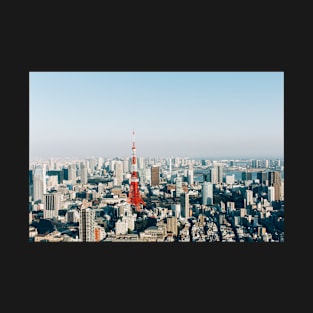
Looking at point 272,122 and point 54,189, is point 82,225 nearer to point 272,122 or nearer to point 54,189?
point 54,189

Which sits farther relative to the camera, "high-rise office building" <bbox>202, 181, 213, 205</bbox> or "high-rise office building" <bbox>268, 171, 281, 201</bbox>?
"high-rise office building" <bbox>202, 181, 213, 205</bbox>

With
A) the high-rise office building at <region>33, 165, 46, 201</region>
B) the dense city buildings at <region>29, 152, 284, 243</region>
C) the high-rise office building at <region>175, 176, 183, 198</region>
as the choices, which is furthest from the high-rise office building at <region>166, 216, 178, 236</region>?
the high-rise office building at <region>33, 165, 46, 201</region>

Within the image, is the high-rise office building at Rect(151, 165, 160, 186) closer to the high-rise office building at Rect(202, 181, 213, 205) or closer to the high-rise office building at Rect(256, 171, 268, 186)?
the high-rise office building at Rect(202, 181, 213, 205)

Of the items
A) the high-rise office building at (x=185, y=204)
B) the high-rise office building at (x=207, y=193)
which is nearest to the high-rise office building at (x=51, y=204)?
the high-rise office building at (x=185, y=204)

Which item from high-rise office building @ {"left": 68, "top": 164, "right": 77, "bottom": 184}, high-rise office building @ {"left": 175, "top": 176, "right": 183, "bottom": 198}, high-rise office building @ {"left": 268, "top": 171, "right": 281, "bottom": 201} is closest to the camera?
high-rise office building @ {"left": 268, "top": 171, "right": 281, "bottom": 201}

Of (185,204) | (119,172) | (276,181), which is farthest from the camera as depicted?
(119,172)

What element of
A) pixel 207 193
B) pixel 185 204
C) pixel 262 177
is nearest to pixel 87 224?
pixel 185 204

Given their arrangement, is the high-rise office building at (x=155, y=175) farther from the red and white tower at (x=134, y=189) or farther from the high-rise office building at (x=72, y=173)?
the high-rise office building at (x=72, y=173)

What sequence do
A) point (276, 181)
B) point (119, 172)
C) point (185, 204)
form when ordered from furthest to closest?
point (119, 172) < point (185, 204) < point (276, 181)

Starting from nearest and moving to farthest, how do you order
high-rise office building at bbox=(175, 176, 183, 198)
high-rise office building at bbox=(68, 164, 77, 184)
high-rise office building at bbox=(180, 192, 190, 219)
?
high-rise office building at bbox=(180, 192, 190, 219) < high-rise office building at bbox=(175, 176, 183, 198) < high-rise office building at bbox=(68, 164, 77, 184)

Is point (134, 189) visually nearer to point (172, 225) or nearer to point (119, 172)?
point (119, 172)

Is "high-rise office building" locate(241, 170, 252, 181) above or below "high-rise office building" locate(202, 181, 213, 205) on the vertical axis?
above

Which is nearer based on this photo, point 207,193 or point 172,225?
point 172,225
